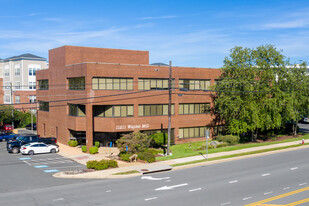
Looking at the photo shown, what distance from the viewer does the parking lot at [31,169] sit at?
2447 centimetres

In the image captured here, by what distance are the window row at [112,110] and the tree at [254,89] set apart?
12.9 meters

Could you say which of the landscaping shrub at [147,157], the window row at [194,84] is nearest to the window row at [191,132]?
the window row at [194,84]

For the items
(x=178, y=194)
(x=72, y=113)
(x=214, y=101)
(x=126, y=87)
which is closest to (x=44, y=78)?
(x=72, y=113)

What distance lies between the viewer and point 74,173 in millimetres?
27875

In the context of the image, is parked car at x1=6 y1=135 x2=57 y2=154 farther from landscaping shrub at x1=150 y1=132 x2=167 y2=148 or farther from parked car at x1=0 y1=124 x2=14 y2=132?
parked car at x1=0 y1=124 x2=14 y2=132

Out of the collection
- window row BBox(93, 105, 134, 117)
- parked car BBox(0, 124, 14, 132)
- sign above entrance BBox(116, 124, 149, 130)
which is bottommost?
parked car BBox(0, 124, 14, 132)

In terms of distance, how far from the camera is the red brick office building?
1662 inches

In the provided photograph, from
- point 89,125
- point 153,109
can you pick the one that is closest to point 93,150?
point 89,125

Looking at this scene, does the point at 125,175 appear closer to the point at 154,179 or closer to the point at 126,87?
the point at 154,179

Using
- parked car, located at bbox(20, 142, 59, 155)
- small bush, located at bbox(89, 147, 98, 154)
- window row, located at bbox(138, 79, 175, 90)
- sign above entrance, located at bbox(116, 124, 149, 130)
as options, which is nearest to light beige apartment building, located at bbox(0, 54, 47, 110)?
parked car, located at bbox(20, 142, 59, 155)

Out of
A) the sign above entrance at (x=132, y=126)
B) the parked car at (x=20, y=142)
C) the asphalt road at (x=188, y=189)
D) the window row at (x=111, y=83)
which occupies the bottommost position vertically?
the asphalt road at (x=188, y=189)

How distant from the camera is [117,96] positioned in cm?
4275

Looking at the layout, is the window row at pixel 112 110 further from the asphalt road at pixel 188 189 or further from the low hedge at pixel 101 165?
the asphalt road at pixel 188 189

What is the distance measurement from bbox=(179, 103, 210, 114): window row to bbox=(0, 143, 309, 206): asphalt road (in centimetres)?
2000
